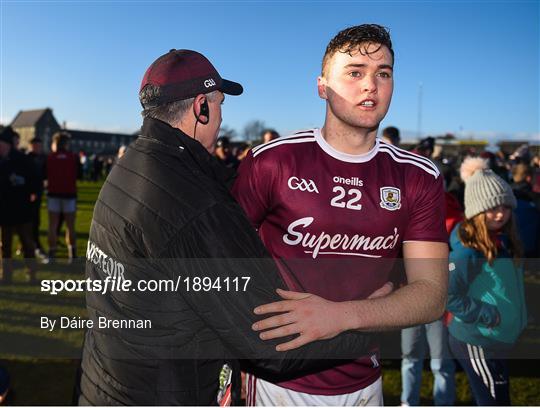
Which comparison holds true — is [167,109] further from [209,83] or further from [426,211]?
[426,211]

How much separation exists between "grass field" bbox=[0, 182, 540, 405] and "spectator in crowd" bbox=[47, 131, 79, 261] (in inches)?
62.2

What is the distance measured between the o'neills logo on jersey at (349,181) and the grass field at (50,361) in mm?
2205

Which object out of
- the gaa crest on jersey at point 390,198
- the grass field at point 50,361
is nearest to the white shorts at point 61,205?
the grass field at point 50,361

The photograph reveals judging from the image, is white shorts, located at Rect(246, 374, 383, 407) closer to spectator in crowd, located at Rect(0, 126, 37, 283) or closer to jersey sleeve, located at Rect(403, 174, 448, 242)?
jersey sleeve, located at Rect(403, 174, 448, 242)

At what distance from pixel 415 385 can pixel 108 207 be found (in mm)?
3331

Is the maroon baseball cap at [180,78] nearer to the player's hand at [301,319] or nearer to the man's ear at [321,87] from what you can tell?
the man's ear at [321,87]

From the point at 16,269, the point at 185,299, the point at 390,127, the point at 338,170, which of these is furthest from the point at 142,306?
the point at 16,269

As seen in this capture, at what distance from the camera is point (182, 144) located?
1632mm

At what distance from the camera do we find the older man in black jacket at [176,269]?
4.93 feet

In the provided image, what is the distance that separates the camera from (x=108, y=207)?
1.61m

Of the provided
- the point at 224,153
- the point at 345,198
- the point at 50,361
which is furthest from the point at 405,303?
the point at 224,153

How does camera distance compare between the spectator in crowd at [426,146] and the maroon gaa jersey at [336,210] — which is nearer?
the maroon gaa jersey at [336,210]

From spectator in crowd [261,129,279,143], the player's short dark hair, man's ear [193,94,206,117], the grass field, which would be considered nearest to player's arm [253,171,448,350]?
the player's short dark hair

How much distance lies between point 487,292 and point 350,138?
5.60ft
